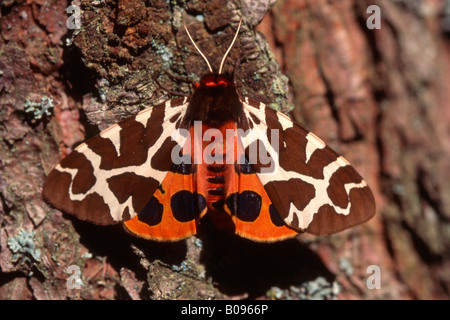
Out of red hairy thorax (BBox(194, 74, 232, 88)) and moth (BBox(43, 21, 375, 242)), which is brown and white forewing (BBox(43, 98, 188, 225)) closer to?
moth (BBox(43, 21, 375, 242))

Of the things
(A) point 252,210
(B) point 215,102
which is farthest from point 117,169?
(A) point 252,210

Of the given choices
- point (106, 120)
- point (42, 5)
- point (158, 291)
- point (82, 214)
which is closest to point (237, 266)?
point (158, 291)

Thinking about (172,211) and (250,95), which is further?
(250,95)

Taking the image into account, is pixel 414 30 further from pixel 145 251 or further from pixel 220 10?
pixel 145 251

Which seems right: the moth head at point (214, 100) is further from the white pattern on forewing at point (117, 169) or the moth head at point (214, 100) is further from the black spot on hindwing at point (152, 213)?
the black spot on hindwing at point (152, 213)

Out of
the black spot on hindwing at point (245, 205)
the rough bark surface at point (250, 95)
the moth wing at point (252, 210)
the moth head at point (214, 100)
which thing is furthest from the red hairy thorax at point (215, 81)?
the black spot on hindwing at point (245, 205)

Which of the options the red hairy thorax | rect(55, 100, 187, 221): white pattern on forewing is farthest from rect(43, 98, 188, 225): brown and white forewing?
the red hairy thorax

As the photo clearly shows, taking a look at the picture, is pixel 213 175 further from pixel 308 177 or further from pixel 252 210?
pixel 308 177
